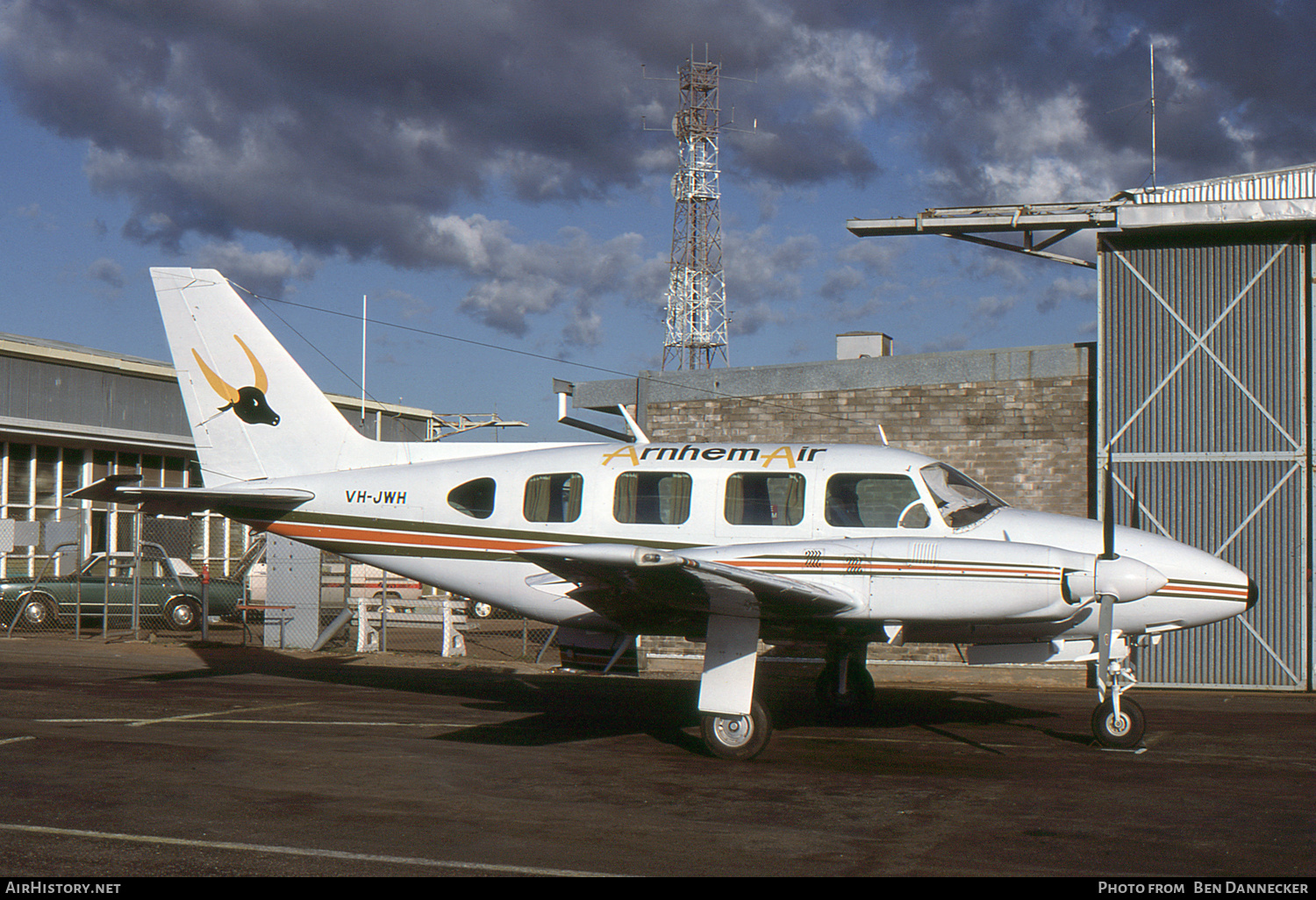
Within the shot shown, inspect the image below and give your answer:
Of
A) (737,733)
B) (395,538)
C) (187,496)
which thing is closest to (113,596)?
(187,496)

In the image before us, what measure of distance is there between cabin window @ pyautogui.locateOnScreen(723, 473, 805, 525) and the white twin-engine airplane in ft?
0.06

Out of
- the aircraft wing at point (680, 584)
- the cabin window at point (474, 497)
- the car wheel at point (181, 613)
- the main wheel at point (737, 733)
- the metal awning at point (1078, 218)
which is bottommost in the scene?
the car wheel at point (181, 613)

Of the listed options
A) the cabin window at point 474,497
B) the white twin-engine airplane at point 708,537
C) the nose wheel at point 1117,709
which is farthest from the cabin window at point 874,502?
the cabin window at point 474,497

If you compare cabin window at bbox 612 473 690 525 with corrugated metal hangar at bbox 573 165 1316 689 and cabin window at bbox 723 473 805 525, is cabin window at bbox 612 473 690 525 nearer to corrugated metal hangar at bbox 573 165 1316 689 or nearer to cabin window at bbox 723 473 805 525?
cabin window at bbox 723 473 805 525

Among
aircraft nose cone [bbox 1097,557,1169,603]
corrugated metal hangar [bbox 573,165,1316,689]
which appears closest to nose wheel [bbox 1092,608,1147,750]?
aircraft nose cone [bbox 1097,557,1169,603]

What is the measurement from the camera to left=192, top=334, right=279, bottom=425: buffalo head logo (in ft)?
42.4

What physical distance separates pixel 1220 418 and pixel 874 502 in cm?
840

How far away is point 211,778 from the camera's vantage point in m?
8.12

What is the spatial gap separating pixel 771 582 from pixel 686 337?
89.0 ft

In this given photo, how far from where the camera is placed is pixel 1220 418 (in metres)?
15.9

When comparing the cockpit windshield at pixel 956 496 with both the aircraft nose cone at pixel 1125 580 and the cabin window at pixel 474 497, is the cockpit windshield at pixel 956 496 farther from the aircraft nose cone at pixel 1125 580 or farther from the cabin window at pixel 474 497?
the cabin window at pixel 474 497

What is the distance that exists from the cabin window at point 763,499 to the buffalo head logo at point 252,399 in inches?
227

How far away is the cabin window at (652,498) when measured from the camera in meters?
10.9

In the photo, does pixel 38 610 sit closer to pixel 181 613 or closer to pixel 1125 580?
pixel 181 613
